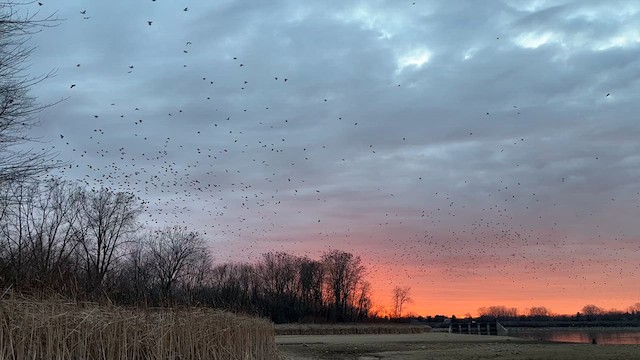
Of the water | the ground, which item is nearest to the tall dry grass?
the ground

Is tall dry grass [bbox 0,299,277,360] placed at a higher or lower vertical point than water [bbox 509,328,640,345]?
higher

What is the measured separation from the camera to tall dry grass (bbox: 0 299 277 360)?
980 cm

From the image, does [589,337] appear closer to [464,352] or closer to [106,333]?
[464,352]

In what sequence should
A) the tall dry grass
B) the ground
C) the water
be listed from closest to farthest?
the tall dry grass < the ground < the water

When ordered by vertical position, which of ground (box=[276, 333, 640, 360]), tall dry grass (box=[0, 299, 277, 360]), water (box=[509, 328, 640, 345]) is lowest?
water (box=[509, 328, 640, 345])

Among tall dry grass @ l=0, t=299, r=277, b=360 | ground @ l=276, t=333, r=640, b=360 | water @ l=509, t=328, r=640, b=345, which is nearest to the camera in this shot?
tall dry grass @ l=0, t=299, r=277, b=360

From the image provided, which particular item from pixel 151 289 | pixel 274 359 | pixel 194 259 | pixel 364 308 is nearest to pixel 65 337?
pixel 151 289

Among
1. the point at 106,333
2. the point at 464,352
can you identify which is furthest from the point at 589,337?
the point at 106,333

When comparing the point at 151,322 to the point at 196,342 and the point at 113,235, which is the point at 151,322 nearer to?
the point at 196,342

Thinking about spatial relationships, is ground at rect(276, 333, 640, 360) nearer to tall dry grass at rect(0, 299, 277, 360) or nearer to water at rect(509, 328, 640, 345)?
tall dry grass at rect(0, 299, 277, 360)

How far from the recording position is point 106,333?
10969 millimetres

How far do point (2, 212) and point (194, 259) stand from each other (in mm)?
93830

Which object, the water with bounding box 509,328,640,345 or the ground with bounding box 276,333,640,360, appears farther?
the water with bounding box 509,328,640,345

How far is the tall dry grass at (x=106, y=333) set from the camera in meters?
9.80
